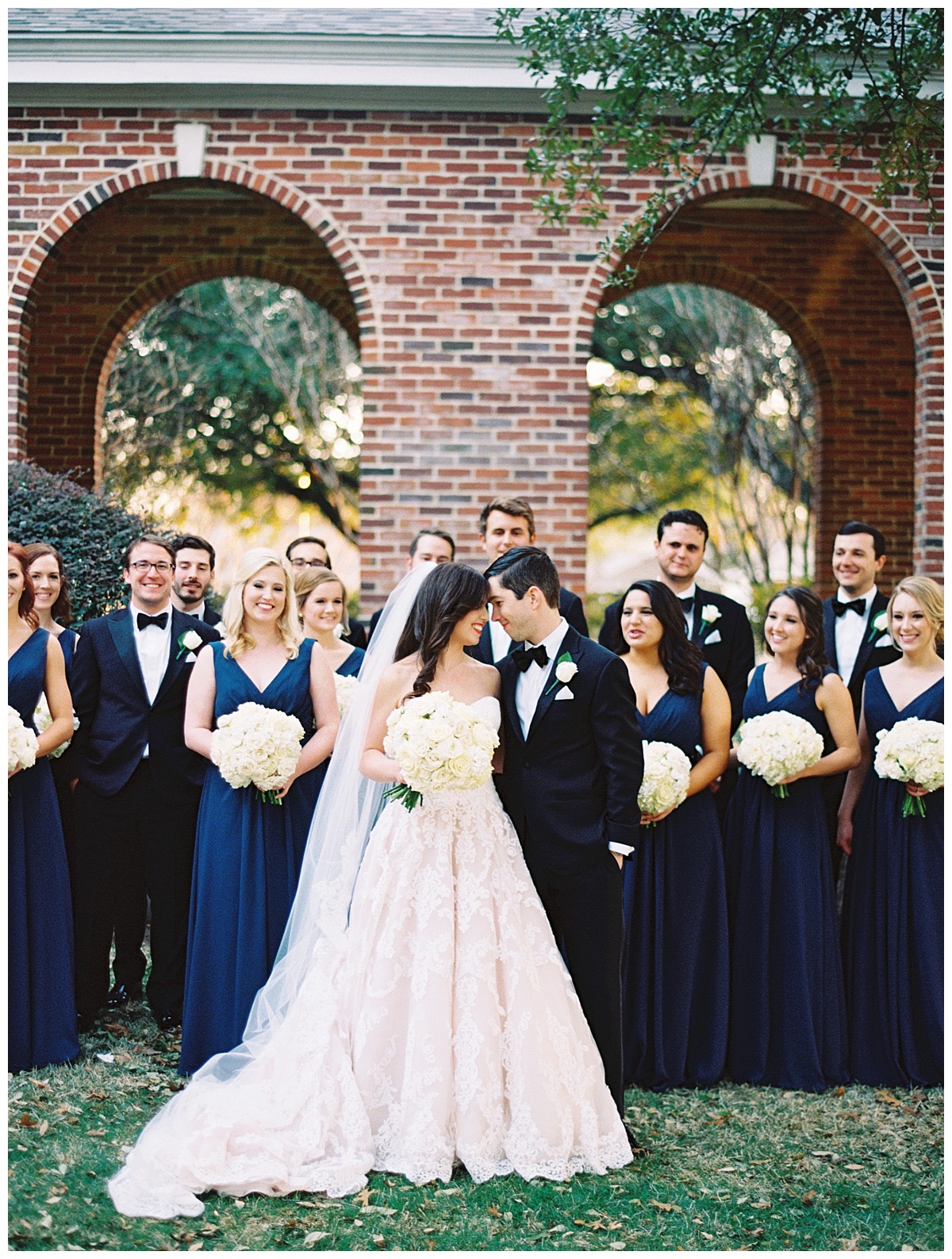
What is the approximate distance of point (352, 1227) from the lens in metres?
3.89

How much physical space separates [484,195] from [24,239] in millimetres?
3312

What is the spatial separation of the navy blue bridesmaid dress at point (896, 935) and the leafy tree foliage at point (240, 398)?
1395 centimetres

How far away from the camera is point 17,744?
506cm

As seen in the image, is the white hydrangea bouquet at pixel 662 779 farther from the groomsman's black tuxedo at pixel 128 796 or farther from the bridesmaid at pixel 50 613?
the bridesmaid at pixel 50 613

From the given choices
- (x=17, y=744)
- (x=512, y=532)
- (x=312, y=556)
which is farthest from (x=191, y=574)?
(x=512, y=532)

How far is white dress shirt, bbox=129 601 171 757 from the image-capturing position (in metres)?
5.87

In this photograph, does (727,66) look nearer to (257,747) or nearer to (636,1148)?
(257,747)

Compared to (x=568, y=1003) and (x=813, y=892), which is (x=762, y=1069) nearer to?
(x=813, y=892)

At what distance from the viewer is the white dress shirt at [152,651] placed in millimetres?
5867

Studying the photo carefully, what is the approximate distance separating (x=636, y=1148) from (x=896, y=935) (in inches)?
66.7

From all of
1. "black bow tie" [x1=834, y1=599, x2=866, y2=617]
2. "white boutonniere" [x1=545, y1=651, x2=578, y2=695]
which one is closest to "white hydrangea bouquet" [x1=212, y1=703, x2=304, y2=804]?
"white boutonniere" [x1=545, y1=651, x2=578, y2=695]

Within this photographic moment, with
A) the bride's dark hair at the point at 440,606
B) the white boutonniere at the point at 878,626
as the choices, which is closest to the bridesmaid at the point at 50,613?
the bride's dark hair at the point at 440,606

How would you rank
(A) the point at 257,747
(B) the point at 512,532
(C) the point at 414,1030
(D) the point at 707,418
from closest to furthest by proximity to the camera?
1. (C) the point at 414,1030
2. (A) the point at 257,747
3. (B) the point at 512,532
4. (D) the point at 707,418

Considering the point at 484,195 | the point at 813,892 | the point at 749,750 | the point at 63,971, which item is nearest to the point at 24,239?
the point at 484,195
